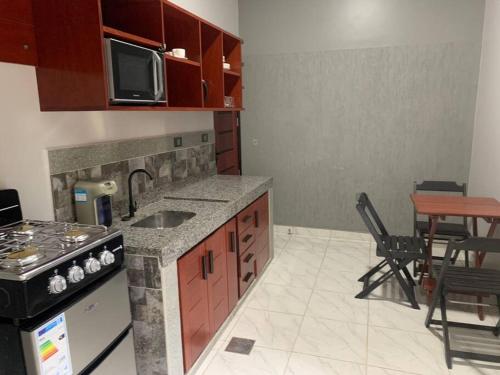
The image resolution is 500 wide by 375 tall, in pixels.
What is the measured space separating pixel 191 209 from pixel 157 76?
85 cm

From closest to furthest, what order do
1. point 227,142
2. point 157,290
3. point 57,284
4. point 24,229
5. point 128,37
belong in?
point 57,284 < point 24,229 < point 157,290 < point 128,37 < point 227,142

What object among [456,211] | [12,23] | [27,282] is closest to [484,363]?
[456,211]

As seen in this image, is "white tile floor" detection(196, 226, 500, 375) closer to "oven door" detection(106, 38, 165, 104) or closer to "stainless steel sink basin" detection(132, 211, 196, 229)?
"stainless steel sink basin" detection(132, 211, 196, 229)

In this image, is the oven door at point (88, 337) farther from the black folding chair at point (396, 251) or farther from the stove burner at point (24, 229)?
the black folding chair at point (396, 251)

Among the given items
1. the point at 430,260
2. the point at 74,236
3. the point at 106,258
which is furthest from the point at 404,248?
the point at 74,236

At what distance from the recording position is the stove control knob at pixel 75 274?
1.35m

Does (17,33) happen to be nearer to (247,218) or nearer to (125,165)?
(125,165)

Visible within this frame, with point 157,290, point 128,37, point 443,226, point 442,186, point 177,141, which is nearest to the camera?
point 157,290

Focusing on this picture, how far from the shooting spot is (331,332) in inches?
101

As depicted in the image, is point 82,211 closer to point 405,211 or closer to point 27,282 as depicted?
point 27,282

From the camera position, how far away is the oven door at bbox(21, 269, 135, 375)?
4.08 ft

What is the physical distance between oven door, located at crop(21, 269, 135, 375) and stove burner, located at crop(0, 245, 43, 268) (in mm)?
209

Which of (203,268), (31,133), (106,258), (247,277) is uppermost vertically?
(31,133)

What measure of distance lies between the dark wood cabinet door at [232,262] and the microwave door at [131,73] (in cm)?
98
